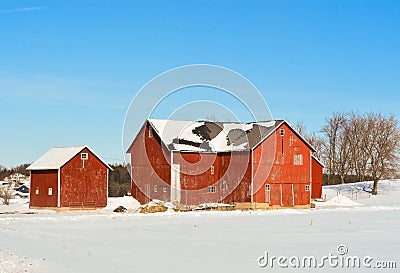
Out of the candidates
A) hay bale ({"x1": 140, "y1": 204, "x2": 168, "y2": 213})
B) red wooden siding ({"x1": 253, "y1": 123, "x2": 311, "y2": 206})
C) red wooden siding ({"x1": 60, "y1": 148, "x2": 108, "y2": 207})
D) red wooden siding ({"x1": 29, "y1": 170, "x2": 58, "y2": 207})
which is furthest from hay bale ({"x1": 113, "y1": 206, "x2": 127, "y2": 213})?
red wooden siding ({"x1": 253, "y1": 123, "x2": 311, "y2": 206})

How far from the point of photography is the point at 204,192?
174 ft

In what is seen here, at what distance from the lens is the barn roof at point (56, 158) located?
50959mm

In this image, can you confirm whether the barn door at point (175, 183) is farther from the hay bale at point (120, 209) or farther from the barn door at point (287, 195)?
the barn door at point (287, 195)

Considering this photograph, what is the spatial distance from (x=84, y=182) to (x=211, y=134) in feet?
40.7

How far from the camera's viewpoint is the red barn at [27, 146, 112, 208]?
165ft

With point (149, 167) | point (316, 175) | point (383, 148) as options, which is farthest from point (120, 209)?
point (383, 148)

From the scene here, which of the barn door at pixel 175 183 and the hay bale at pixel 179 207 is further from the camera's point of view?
the barn door at pixel 175 183

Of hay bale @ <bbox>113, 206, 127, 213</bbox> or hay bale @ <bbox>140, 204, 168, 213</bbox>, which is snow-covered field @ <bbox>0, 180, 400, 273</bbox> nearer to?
hay bale @ <bbox>140, 204, 168, 213</bbox>

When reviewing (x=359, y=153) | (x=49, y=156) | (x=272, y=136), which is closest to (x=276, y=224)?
(x=272, y=136)

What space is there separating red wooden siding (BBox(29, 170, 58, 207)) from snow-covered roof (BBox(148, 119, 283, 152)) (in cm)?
967

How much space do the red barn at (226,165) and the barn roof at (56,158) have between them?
14.6ft

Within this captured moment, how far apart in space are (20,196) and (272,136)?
A: 41554 mm

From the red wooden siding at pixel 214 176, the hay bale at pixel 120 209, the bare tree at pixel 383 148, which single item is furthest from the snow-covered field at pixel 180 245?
the bare tree at pixel 383 148

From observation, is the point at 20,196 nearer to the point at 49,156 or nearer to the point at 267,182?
the point at 49,156
